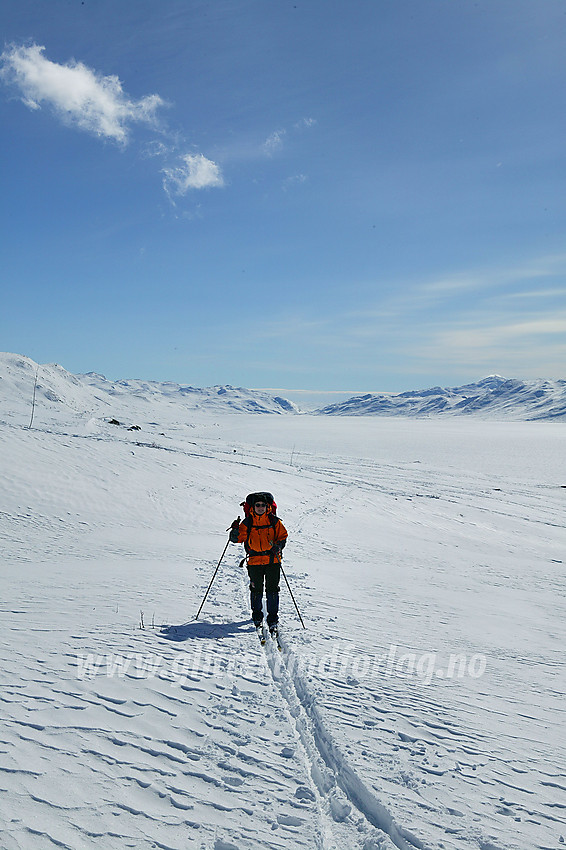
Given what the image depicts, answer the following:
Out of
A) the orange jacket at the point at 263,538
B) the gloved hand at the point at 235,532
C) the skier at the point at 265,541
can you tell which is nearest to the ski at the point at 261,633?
the skier at the point at 265,541

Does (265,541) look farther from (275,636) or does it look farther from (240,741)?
(240,741)

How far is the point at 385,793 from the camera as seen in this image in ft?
12.8

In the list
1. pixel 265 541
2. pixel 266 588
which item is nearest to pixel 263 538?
pixel 265 541

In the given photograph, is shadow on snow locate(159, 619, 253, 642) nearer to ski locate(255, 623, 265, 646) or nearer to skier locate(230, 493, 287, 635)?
ski locate(255, 623, 265, 646)

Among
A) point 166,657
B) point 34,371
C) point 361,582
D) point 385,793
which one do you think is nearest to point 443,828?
point 385,793

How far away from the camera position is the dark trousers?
290 inches

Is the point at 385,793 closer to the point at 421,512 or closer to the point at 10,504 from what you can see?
the point at 10,504

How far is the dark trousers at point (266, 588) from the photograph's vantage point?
738 cm

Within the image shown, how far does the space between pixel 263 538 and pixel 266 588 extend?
85cm

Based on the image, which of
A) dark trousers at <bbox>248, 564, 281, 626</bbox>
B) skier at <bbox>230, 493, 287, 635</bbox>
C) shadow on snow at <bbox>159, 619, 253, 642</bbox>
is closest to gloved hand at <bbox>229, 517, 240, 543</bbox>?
skier at <bbox>230, 493, 287, 635</bbox>

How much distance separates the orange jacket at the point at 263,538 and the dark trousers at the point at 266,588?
15 cm

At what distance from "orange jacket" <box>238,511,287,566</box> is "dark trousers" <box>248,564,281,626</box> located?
15 centimetres

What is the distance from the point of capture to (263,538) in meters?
7.38

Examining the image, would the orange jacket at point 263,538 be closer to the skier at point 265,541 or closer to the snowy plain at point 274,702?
the skier at point 265,541
